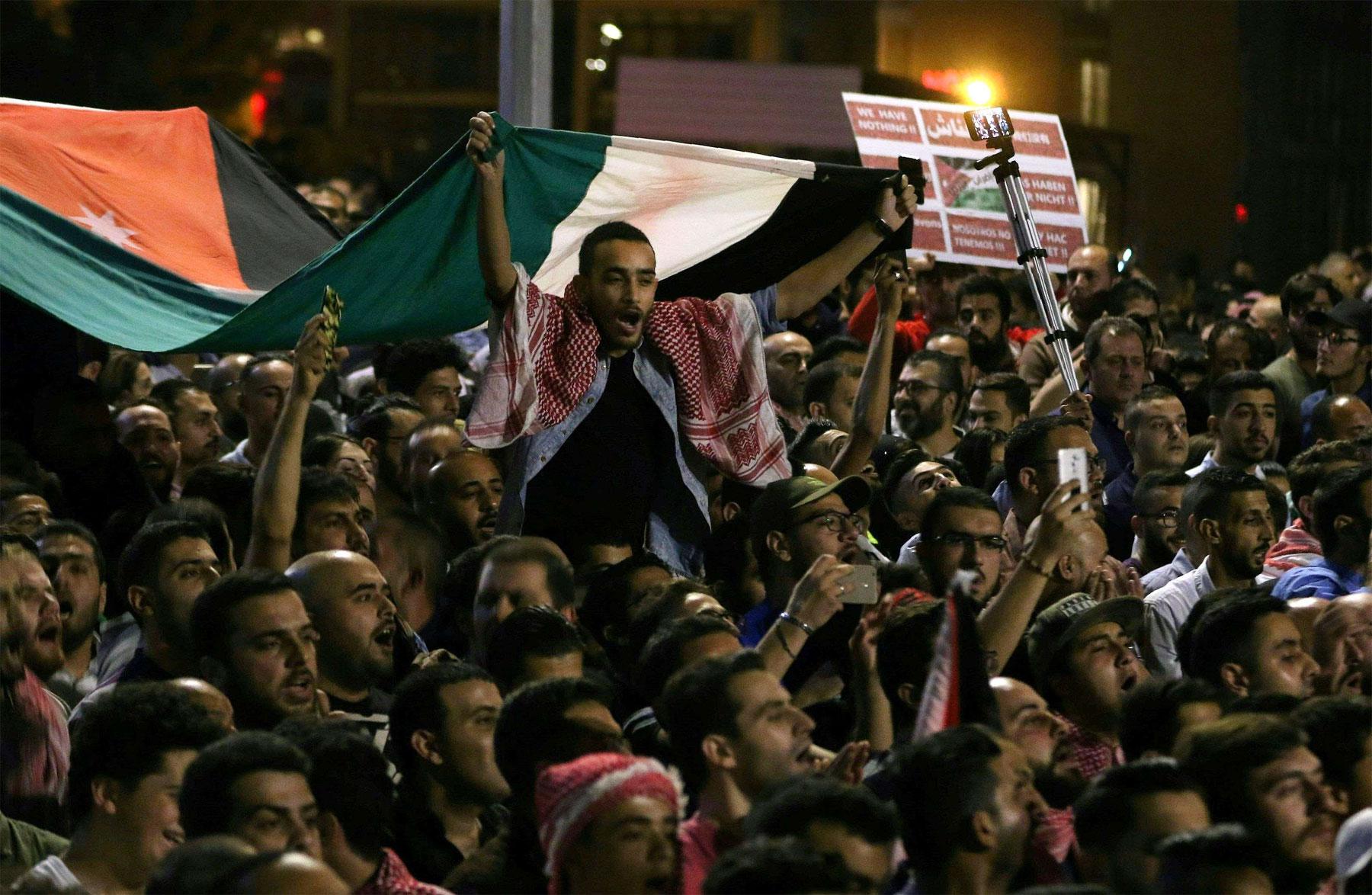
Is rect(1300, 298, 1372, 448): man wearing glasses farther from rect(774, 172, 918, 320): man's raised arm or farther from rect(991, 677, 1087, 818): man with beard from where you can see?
rect(991, 677, 1087, 818): man with beard

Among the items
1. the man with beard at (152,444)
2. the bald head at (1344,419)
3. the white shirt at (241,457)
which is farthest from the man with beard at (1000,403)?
the man with beard at (152,444)

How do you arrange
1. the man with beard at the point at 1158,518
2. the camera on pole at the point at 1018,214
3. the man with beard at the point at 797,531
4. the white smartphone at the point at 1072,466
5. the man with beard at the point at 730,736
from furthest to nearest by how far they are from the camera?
the camera on pole at the point at 1018,214 < the man with beard at the point at 1158,518 < the man with beard at the point at 797,531 < the white smartphone at the point at 1072,466 < the man with beard at the point at 730,736

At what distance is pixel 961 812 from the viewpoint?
4223 millimetres

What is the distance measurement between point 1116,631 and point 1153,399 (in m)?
2.77

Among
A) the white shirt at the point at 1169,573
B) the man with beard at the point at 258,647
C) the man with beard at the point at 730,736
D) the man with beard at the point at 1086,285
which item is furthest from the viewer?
the man with beard at the point at 1086,285

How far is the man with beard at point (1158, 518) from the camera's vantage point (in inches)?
293

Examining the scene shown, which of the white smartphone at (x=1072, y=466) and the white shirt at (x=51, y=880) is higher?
the white smartphone at (x=1072, y=466)

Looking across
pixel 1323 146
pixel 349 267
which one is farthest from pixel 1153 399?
pixel 1323 146

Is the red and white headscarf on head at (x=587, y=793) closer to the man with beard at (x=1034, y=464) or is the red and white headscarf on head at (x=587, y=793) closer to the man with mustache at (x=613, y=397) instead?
the man with mustache at (x=613, y=397)

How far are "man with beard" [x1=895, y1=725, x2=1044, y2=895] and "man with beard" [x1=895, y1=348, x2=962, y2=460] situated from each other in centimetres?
466

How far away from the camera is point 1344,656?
221 inches

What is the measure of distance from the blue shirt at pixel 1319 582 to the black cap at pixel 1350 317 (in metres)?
3.04

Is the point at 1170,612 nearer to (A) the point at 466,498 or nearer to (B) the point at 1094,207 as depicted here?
(A) the point at 466,498

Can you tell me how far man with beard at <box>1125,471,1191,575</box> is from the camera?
7441 millimetres
